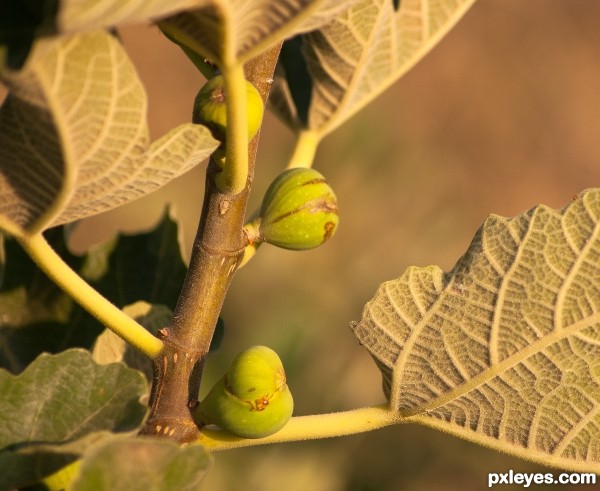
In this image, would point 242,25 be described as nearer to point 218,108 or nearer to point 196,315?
point 218,108

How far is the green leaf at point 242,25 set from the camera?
1.22 ft

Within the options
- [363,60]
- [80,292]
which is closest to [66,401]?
[80,292]

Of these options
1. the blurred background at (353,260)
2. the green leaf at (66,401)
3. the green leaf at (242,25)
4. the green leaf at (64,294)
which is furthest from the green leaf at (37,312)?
the blurred background at (353,260)

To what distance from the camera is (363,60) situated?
0.69m

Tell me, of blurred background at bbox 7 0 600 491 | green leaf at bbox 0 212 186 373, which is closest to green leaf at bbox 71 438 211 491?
green leaf at bbox 0 212 186 373

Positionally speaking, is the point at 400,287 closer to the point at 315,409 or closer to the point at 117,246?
the point at 117,246

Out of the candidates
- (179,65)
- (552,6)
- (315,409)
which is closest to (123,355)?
(315,409)

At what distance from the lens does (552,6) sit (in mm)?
4625

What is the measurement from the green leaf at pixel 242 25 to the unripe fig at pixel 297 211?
0.48 feet

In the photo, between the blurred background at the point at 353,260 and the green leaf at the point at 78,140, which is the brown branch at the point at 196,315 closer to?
the green leaf at the point at 78,140

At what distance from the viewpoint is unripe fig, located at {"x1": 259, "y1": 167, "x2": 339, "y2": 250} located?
527mm

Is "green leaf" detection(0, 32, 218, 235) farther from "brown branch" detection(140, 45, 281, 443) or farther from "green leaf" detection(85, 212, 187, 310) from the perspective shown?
"green leaf" detection(85, 212, 187, 310)

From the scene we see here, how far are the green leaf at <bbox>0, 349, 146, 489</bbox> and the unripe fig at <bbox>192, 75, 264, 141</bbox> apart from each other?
15cm

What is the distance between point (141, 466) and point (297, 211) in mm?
198
